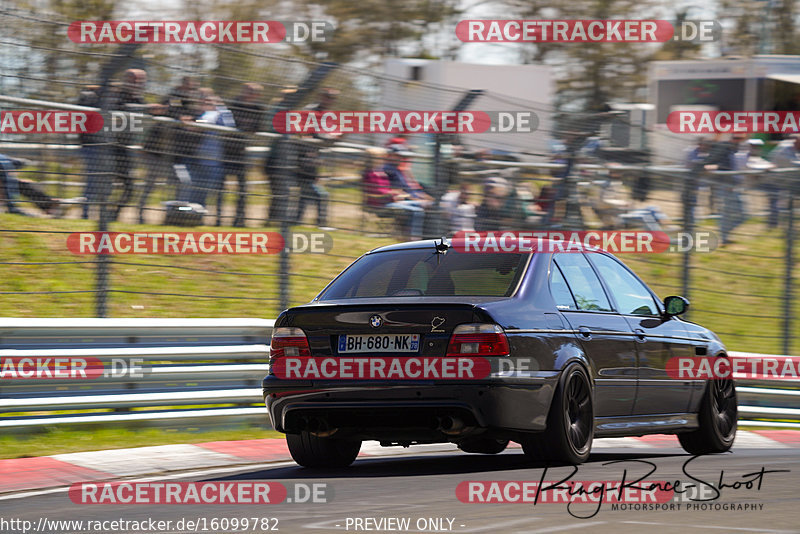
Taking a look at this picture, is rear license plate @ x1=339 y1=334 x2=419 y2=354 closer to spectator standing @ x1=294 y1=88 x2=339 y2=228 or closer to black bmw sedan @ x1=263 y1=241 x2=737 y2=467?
black bmw sedan @ x1=263 y1=241 x2=737 y2=467

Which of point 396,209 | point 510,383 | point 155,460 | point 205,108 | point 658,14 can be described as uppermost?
point 658,14

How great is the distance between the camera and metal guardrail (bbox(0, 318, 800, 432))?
9633 millimetres

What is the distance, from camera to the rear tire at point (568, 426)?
25.6 ft

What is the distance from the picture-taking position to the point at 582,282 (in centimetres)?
869

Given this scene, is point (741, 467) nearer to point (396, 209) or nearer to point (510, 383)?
point (510, 383)

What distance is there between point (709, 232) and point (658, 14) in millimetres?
21112

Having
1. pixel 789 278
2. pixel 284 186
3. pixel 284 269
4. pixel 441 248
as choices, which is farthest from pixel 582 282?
pixel 789 278

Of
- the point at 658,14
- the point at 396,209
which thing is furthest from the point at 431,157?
the point at 658,14

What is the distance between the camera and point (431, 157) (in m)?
12.9

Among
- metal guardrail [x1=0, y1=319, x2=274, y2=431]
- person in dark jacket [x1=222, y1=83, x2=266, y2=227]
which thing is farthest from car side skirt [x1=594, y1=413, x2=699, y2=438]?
person in dark jacket [x1=222, y1=83, x2=266, y2=227]

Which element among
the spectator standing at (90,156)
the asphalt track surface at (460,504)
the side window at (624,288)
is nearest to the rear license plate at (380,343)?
the asphalt track surface at (460,504)

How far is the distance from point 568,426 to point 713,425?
90.8 inches

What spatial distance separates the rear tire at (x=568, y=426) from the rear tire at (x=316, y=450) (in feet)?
4.37

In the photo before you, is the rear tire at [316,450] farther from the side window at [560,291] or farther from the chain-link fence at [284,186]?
the chain-link fence at [284,186]
